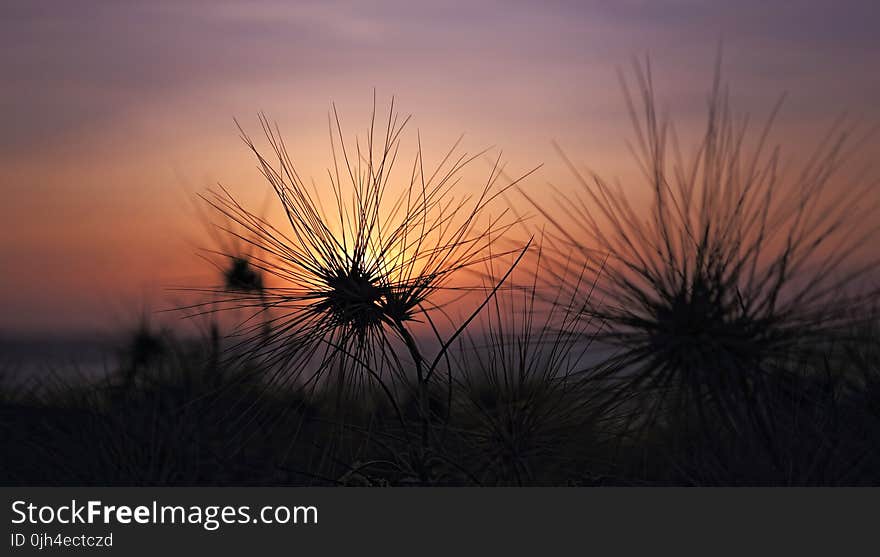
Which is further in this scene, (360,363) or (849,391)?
(849,391)

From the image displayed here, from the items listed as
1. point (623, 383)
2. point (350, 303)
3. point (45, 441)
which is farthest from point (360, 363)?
point (45, 441)

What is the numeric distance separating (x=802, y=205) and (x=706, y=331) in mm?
609

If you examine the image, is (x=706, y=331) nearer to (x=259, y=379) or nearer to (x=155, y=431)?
(x=259, y=379)

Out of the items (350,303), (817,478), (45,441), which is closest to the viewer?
(817,478)

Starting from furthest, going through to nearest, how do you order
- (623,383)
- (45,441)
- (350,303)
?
(45,441) → (350,303) → (623,383)

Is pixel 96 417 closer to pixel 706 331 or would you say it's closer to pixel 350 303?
pixel 350 303

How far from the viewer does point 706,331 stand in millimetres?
3318

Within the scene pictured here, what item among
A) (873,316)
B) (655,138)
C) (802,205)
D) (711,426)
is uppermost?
(655,138)

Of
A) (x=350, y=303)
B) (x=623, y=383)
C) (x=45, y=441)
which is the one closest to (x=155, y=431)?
(x=45, y=441)

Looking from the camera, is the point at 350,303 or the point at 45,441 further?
the point at 45,441

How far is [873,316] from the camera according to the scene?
10.5 ft

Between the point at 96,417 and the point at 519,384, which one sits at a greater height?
the point at 96,417

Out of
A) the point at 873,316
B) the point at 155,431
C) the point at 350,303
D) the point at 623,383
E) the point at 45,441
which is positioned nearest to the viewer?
the point at 873,316

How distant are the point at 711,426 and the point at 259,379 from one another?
8.27 ft
